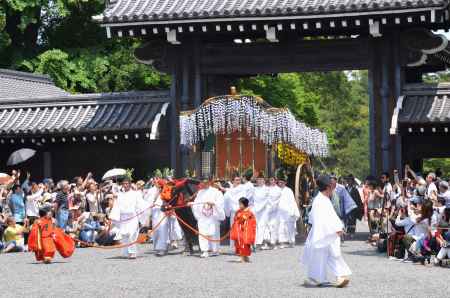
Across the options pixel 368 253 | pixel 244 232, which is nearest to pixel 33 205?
pixel 244 232

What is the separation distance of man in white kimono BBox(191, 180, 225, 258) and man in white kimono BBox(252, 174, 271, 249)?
127cm

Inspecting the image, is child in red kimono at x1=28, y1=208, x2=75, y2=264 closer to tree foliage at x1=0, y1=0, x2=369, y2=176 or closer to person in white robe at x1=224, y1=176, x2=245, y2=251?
→ person in white robe at x1=224, y1=176, x2=245, y2=251

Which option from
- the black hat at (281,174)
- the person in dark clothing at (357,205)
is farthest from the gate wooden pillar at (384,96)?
the black hat at (281,174)

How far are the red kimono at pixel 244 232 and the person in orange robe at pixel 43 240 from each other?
3.22m

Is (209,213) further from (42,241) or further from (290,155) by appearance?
(290,155)

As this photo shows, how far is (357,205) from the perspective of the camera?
25.2 meters

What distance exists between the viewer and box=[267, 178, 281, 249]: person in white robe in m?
22.5

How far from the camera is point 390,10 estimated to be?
24156 mm

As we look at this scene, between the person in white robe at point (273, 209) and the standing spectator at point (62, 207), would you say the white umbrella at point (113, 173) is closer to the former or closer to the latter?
the standing spectator at point (62, 207)

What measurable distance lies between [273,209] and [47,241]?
525cm

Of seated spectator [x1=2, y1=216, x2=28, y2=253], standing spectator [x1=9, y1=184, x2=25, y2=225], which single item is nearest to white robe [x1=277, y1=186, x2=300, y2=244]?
seated spectator [x1=2, y1=216, x2=28, y2=253]

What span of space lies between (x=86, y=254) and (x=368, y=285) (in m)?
7.92

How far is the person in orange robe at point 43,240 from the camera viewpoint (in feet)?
63.5

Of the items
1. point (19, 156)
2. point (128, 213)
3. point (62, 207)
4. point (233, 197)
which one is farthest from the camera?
point (19, 156)
